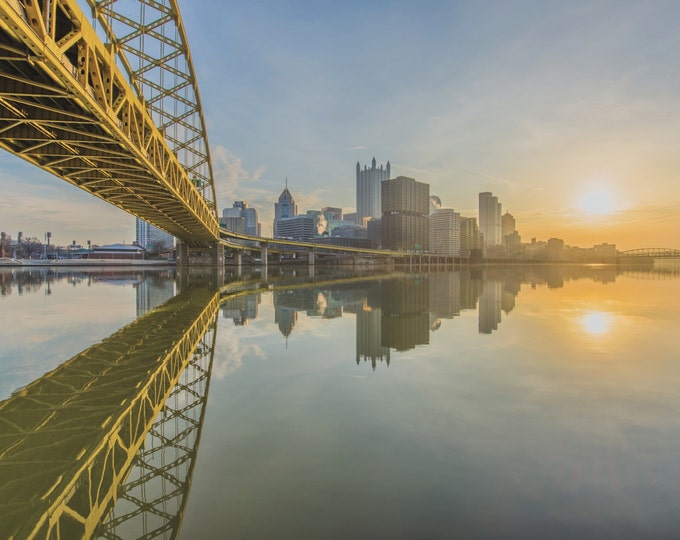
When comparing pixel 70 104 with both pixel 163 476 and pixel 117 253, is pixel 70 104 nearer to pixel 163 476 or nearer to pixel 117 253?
pixel 163 476

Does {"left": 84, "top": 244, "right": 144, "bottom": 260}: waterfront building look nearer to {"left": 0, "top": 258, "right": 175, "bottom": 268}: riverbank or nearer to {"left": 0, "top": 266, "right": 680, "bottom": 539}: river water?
{"left": 0, "top": 258, "right": 175, "bottom": 268}: riverbank

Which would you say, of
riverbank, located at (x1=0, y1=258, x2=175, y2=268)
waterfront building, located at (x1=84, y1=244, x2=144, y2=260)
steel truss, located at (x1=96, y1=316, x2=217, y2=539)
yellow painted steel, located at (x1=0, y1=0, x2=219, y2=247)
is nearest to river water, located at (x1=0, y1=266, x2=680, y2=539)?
steel truss, located at (x1=96, y1=316, x2=217, y2=539)

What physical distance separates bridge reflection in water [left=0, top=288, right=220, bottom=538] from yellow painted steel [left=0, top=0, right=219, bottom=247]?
456 inches

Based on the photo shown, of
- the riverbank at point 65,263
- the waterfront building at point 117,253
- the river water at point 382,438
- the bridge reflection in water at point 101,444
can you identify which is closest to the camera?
the river water at point 382,438

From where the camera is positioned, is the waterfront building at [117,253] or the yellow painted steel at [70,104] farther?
the waterfront building at [117,253]

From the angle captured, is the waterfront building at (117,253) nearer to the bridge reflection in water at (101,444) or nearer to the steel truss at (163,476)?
the bridge reflection in water at (101,444)

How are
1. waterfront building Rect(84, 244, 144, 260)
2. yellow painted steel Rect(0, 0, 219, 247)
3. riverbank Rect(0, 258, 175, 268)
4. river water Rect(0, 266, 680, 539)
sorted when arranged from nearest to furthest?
river water Rect(0, 266, 680, 539) → yellow painted steel Rect(0, 0, 219, 247) → riverbank Rect(0, 258, 175, 268) → waterfront building Rect(84, 244, 144, 260)

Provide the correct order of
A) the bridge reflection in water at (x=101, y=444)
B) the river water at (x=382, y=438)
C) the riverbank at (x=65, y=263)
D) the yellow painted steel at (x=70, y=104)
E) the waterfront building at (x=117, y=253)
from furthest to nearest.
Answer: the waterfront building at (x=117, y=253) < the riverbank at (x=65, y=263) < the yellow painted steel at (x=70, y=104) < the bridge reflection in water at (x=101, y=444) < the river water at (x=382, y=438)

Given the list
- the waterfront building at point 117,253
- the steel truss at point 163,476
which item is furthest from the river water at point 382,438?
the waterfront building at point 117,253

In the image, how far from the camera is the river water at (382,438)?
4.36 m

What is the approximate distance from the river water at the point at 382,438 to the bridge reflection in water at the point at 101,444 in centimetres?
4

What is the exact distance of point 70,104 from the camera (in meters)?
19.2

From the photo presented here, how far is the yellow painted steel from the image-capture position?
13.5 metres

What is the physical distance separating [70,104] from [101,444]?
66.6 feet
